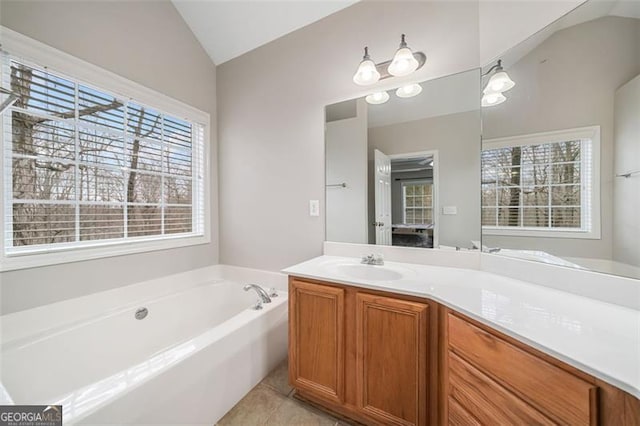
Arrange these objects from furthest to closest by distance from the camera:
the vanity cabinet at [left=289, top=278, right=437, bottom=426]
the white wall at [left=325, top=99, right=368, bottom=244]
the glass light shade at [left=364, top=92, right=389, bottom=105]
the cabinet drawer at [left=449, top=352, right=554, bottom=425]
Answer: the white wall at [left=325, top=99, right=368, bottom=244] < the glass light shade at [left=364, top=92, right=389, bottom=105] < the vanity cabinet at [left=289, top=278, right=437, bottom=426] < the cabinet drawer at [left=449, top=352, right=554, bottom=425]

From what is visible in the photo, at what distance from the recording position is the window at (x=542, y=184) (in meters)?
0.98

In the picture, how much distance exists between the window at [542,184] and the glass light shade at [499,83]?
0.29 metres

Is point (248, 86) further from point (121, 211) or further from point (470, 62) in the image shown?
point (470, 62)

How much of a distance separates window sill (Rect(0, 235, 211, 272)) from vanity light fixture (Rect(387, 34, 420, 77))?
2.23 m

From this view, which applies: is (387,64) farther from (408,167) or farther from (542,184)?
(542,184)

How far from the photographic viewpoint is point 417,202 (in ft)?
5.25

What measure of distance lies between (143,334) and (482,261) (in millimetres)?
2386

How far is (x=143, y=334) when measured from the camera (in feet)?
5.68

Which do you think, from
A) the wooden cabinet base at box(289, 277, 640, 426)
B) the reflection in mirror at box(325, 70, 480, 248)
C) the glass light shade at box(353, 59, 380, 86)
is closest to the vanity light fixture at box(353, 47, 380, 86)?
the glass light shade at box(353, 59, 380, 86)

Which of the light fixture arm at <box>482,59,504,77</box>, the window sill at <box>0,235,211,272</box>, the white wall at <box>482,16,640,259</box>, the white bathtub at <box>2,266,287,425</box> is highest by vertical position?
the light fixture arm at <box>482,59,504,77</box>

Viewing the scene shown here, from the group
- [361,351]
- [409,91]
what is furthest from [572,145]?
[361,351]

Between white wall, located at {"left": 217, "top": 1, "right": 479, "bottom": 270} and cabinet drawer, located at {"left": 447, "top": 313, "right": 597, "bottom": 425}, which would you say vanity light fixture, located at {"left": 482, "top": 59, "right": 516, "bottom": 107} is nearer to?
white wall, located at {"left": 217, "top": 1, "right": 479, "bottom": 270}

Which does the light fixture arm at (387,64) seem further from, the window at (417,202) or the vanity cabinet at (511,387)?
the vanity cabinet at (511,387)

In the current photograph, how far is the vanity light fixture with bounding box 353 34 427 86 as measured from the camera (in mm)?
1473
